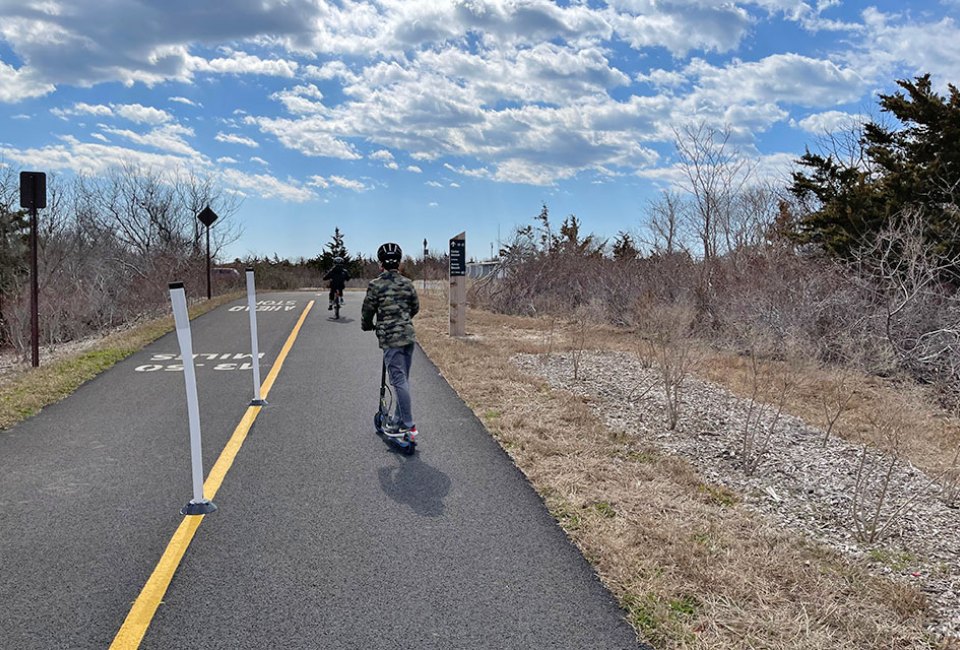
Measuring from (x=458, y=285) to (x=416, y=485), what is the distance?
11495 millimetres

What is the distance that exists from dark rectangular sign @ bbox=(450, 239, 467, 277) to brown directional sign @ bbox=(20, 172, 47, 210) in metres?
8.32

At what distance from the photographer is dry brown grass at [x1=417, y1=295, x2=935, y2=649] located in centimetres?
345

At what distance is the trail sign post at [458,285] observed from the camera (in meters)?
17.0

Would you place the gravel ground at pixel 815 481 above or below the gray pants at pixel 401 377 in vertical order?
below

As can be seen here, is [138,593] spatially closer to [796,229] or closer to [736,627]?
[736,627]

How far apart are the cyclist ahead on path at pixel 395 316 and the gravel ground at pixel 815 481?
246cm

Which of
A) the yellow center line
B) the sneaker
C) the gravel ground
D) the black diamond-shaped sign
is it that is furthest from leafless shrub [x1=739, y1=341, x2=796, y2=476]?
the black diamond-shaped sign

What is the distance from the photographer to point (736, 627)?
3.47 metres

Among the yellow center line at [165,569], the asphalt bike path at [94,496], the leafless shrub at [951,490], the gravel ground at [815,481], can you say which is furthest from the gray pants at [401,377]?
the leafless shrub at [951,490]

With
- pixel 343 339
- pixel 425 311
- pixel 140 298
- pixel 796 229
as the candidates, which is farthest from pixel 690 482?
pixel 140 298

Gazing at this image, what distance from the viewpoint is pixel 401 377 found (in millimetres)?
7016

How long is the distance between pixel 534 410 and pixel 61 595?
569 centimetres

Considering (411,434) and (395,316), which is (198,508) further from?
(395,316)

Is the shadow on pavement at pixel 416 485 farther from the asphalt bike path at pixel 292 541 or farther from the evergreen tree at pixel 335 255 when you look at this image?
the evergreen tree at pixel 335 255
